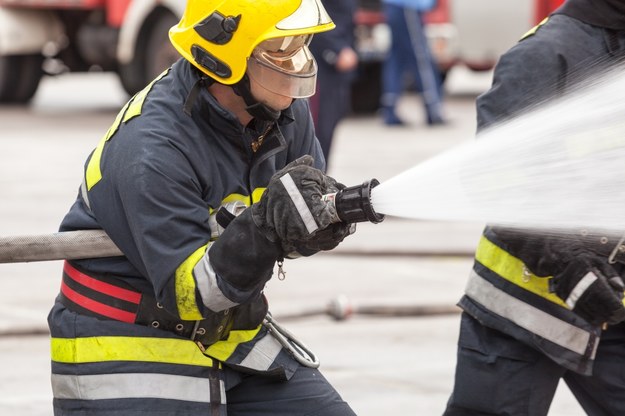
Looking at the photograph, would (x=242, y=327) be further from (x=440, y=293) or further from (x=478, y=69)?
(x=478, y=69)

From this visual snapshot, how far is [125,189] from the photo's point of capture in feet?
10.7

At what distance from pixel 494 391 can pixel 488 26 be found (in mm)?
12063

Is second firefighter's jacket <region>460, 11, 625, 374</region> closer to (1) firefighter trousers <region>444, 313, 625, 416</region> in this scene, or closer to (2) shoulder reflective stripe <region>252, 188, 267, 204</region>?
(1) firefighter trousers <region>444, 313, 625, 416</region>

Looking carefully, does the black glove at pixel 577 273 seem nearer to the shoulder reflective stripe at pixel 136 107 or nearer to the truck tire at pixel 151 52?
the shoulder reflective stripe at pixel 136 107

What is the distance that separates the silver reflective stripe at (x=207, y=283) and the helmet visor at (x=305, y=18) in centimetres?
57

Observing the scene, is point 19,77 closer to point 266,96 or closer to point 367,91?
point 367,91

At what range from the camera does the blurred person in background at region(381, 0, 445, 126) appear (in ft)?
45.8

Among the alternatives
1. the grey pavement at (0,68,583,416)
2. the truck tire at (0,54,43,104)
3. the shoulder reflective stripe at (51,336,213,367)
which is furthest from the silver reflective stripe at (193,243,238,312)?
the truck tire at (0,54,43,104)

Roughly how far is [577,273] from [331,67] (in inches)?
227

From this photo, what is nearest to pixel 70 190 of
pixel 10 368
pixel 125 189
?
pixel 10 368

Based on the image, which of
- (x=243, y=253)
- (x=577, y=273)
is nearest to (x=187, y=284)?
(x=243, y=253)

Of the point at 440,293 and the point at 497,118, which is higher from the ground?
the point at 497,118

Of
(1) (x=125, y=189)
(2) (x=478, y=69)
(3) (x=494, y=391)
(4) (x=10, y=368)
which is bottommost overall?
(2) (x=478, y=69)

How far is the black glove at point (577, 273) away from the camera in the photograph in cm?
365
